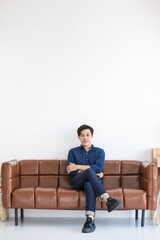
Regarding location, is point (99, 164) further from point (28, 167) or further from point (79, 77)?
point (79, 77)

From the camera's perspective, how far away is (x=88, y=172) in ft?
13.3

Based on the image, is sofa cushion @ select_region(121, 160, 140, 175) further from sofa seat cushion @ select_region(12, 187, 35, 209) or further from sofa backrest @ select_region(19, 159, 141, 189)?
sofa seat cushion @ select_region(12, 187, 35, 209)

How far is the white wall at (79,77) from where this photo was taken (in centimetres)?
482

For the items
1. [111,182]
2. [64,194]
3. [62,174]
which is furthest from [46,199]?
[111,182]

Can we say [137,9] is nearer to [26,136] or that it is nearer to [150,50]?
[150,50]

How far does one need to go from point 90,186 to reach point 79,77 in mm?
1689

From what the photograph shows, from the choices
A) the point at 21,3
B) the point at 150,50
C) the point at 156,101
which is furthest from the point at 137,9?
the point at 21,3

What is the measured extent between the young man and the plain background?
1.23ft

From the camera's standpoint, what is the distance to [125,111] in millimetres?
4828

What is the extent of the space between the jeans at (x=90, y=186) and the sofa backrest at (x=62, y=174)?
43 cm

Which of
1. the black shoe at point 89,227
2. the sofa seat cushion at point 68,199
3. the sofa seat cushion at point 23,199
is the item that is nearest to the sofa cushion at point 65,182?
the sofa seat cushion at point 68,199

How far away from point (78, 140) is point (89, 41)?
147cm

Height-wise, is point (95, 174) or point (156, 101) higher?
point (156, 101)

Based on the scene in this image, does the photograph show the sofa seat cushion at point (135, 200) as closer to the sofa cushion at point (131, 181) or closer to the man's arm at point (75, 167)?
the sofa cushion at point (131, 181)
